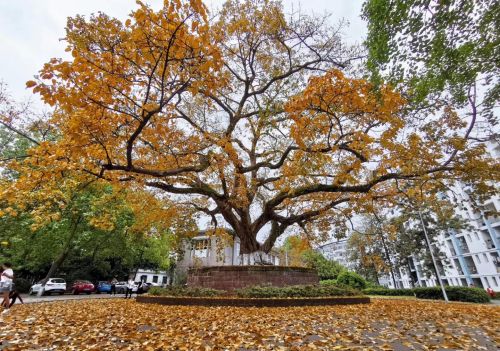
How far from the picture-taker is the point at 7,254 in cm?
2320

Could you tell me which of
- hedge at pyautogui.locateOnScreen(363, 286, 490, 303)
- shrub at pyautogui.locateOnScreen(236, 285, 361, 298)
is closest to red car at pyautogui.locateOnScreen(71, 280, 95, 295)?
shrub at pyautogui.locateOnScreen(236, 285, 361, 298)

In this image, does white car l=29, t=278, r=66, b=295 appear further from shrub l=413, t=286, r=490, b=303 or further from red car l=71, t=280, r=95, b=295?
shrub l=413, t=286, r=490, b=303

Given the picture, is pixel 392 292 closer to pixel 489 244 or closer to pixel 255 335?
pixel 489 244

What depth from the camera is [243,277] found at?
12117 millimetres

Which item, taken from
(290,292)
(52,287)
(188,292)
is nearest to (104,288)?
(52,287)

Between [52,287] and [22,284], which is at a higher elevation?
[22,284]

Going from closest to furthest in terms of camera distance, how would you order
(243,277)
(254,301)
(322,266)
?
(254,301), (243,277), (322,266)

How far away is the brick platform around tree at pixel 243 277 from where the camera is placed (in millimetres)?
12094

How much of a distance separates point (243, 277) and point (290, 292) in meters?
2.28

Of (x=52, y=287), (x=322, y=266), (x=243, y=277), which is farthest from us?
(x=322, y=266)

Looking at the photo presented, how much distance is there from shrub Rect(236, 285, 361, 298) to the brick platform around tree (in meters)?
0.77

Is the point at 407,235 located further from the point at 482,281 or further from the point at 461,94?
the point at 461,94

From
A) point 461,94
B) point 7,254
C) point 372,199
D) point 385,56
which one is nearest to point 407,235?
point 372,199

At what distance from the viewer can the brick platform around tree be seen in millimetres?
12094
